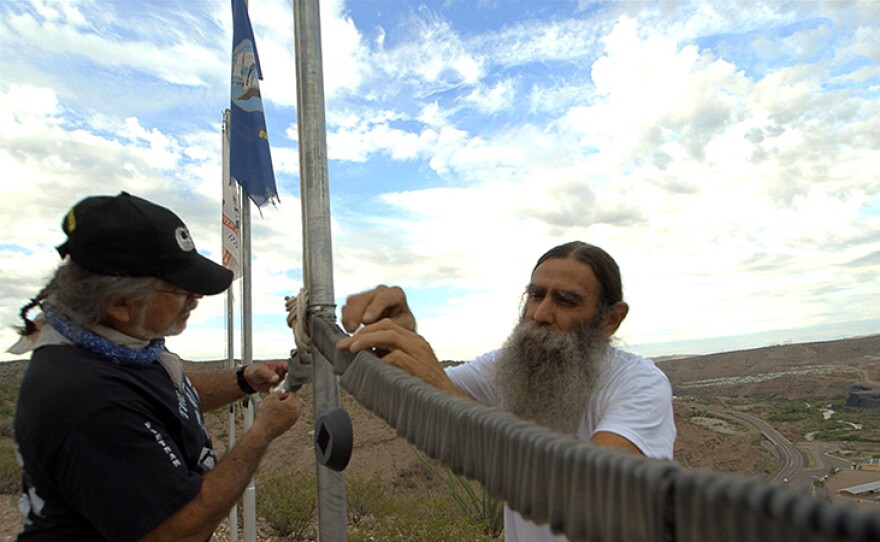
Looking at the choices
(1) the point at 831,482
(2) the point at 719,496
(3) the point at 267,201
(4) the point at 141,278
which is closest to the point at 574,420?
(4) the point at 141,278

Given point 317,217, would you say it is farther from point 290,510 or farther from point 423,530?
point 290,510

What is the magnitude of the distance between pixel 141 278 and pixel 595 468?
173 cm

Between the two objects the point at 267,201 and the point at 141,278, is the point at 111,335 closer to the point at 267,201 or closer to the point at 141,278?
the point at 141,278

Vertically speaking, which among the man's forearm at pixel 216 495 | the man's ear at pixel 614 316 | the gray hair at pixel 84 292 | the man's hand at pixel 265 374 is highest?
the gray hair at pixel 84 292

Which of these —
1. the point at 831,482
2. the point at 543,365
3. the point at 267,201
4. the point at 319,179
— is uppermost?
the point at 267,201

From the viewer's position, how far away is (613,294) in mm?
2512

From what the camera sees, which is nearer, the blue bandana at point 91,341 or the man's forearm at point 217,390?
the blue bandana at point 91,341

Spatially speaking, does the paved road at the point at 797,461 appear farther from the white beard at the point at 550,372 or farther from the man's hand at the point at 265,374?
the man's hand at the point at 265,374

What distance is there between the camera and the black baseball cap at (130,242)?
6.14 feet

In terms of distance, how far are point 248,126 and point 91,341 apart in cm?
504

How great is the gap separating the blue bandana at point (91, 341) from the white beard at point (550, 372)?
4.28 feet

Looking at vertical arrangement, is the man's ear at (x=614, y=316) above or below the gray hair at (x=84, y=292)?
below

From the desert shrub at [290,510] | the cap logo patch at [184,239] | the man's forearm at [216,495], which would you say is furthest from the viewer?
the desert shrub at [290,510]

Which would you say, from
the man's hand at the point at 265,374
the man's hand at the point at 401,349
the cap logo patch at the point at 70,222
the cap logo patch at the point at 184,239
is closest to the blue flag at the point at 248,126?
the man's hand at the point at 265,374
